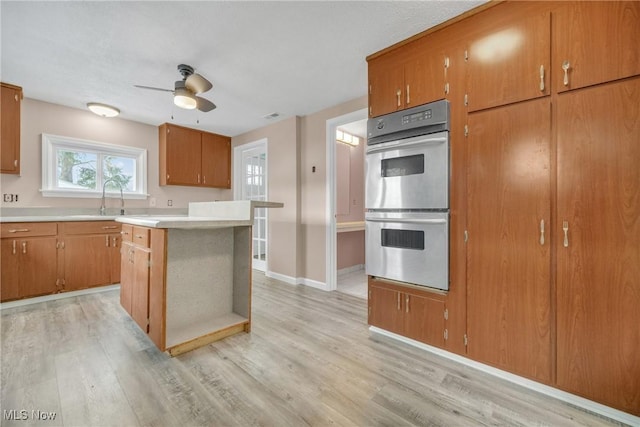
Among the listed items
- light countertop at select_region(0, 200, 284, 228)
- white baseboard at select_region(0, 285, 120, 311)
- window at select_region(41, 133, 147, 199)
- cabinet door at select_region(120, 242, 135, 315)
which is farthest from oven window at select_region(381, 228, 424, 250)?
window at select_region(41, 133, 147, 199)

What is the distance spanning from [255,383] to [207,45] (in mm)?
2701

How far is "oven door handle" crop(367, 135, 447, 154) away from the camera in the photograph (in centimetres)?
197

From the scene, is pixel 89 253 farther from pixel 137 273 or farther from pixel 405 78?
pixel 405 78

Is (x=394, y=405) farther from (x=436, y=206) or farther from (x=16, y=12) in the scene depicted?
(x=16, y=12)

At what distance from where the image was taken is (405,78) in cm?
220

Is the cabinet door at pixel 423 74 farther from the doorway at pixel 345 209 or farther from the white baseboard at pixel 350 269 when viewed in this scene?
the white baseboard at pixel 350 269

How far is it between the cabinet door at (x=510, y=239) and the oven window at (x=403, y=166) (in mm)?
350

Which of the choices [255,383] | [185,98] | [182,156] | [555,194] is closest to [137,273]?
[255,383]

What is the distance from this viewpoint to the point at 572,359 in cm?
152

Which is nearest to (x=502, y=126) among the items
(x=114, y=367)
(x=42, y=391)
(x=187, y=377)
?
(x=187, y=377)

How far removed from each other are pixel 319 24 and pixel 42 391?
3.09 m

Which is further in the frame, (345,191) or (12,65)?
(345,191)

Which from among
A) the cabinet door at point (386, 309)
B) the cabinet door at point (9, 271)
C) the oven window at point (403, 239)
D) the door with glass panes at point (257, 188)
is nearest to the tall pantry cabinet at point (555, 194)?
the oven window at point (403, 239)

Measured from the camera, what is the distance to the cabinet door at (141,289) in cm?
208
